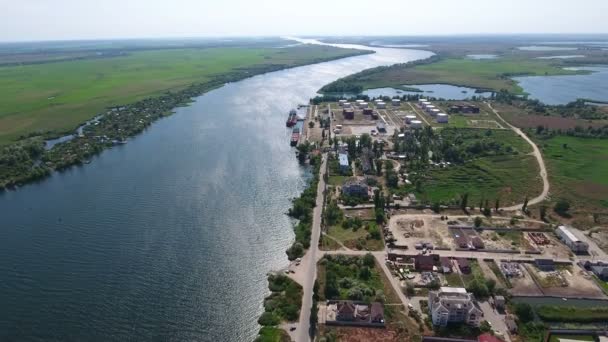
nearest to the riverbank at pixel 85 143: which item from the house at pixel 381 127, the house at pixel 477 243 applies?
the house at pixel 381 127

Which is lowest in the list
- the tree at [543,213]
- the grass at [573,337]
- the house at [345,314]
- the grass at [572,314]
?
the grass at [573,337]

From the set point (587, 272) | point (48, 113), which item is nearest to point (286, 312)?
point (587, 272)

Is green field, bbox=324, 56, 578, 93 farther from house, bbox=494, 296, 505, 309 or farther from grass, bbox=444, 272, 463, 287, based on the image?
house, bbox=494, 296, 505, 309

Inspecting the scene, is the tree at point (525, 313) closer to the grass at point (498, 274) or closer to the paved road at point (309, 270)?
the grass at point (498, 274)

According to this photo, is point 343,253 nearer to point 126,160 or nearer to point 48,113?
point 126,160

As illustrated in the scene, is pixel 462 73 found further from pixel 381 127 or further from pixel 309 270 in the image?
pixel 309 270
